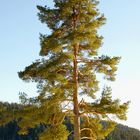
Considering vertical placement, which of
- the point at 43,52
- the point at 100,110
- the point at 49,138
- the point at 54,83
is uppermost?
the point at 43,52

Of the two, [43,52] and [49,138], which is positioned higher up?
[43,52]

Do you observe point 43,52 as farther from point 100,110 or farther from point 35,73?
point 100,110

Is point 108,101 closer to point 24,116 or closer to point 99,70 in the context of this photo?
point 99,70

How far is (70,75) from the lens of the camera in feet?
93.3

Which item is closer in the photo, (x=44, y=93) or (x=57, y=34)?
(x=44, y=93)

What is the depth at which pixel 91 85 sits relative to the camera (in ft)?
94.9

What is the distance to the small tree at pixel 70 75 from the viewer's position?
26.8 metres

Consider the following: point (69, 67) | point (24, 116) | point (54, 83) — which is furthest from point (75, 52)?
point (24, 116)

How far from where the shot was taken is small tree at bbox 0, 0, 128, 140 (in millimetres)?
26750

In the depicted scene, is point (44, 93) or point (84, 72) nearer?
point (44, 93)

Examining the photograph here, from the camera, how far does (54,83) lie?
26.8 meters

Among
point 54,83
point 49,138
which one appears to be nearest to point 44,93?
point 54,83

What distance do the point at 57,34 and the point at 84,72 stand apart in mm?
3088

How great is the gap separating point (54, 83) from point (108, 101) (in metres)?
3.51
